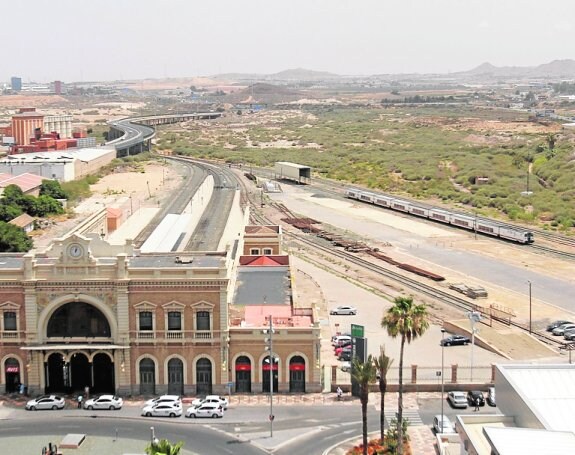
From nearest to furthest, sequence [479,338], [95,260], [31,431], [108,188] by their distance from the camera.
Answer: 1. [31,431]
2. [95,260]
3. [479,338]
4. [108,188]

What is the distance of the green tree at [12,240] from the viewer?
336 ft

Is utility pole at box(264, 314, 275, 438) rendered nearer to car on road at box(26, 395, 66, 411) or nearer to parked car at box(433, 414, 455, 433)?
parked car at box(433, 414, 455, 433)

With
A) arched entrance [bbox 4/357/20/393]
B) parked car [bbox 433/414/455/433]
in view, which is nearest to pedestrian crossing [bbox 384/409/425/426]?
parked car [bbox 433/414/455/433]

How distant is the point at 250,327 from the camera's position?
2359 inches

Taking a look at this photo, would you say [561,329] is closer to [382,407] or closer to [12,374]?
[382,407]

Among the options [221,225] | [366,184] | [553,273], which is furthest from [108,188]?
[553,273]

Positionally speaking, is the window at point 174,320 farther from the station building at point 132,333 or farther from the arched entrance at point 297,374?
the arched entrance at point 297,374

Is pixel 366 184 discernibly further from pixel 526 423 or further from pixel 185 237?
pixel 526 423

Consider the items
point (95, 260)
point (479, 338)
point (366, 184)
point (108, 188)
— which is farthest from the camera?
point (366, 184)

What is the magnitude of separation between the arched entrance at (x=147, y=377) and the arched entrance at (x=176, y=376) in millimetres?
1107

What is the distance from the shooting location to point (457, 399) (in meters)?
57.4

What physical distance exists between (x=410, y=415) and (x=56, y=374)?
80.5 feet

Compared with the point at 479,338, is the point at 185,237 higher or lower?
higher

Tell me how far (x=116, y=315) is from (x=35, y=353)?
6.11m
